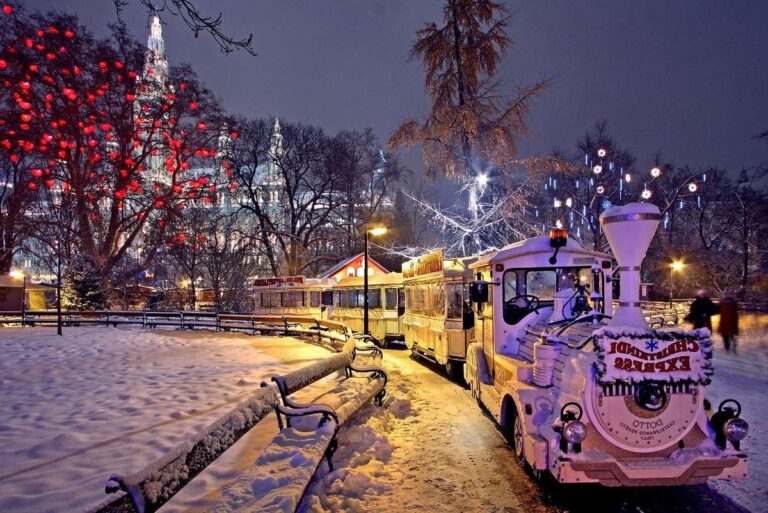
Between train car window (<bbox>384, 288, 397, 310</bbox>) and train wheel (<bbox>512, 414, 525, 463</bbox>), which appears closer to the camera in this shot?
train wheel (<bbox>512, 414, 525, 463</bbox>)

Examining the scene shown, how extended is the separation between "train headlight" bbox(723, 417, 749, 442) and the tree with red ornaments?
1049 inches

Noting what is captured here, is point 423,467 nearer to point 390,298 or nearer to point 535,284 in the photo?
point 535,284

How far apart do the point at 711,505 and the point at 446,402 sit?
524 cm

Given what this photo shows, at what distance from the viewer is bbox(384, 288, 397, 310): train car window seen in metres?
20.3

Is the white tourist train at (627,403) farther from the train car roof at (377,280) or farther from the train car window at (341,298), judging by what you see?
the train car window at (341,298)

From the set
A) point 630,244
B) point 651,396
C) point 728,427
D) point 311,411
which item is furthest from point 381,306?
point 728,427

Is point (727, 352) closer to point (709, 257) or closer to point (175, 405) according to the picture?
point (175, 405)

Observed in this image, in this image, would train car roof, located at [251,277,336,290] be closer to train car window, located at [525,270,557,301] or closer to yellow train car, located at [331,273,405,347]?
yellow train car, located at [331,273,405,347]

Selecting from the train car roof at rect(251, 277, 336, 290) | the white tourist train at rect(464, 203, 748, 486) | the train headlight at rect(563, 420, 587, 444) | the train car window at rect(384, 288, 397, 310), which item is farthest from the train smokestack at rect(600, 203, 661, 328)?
the train car roof at rect(251, 277, 336, 290)

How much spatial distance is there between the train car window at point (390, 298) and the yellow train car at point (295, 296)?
19.3 ft

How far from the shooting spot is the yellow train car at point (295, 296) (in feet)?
91.2

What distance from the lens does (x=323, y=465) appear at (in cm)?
583

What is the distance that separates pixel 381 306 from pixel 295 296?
9.66m

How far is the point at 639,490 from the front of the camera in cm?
548
